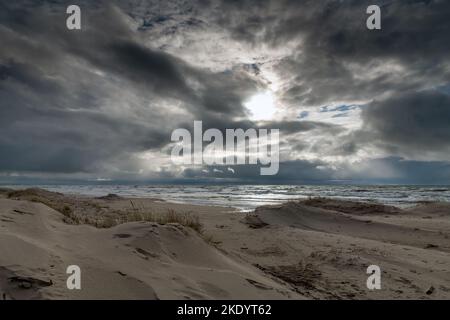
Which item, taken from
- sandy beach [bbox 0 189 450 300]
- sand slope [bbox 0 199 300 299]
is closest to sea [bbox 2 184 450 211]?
sandy beach [bbox 0 189 450 300]

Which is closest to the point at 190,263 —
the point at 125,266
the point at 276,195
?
the point at 125,266

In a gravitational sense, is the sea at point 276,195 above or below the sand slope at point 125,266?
below

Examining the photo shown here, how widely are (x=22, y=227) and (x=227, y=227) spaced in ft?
22.0

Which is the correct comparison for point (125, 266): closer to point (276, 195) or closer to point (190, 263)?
point (190, 263)

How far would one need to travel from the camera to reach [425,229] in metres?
10.0

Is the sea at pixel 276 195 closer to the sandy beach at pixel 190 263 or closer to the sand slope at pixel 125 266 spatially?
the sandy beach at pixel 190 263

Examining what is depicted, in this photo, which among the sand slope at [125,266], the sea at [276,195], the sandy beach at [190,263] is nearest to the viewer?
the sand slope at [125,266]

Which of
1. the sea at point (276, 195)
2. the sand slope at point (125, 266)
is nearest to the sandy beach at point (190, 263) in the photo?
the sand slope at point (125, 266)

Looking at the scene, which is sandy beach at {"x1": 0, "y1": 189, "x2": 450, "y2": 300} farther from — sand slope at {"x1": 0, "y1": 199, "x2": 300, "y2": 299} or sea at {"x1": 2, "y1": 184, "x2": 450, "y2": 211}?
sea at {"x1": 2, "y1": 184, "x2": 450, "y2": 211}

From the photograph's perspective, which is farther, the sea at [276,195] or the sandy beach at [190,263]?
the sea at [276,195]

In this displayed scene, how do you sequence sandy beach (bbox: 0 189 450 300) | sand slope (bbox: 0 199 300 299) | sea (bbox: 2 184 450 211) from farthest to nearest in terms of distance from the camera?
1. sea (bbox: 2 184 450 211)
2. sandy beach (bbox: 0 189 450 300)
3. sand slope (bbox: 0 199 300 299)
